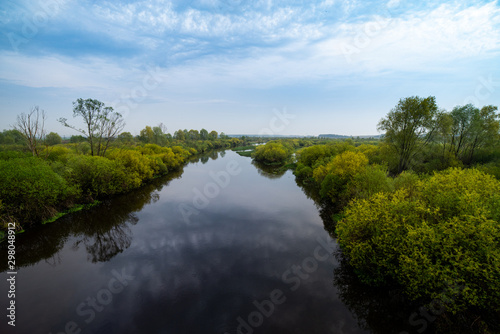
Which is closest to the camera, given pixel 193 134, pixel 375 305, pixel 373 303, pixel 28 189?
pixel 375 305

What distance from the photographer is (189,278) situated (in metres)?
14.3

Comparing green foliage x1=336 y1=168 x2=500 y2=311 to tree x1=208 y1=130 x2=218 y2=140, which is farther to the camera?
tree x1=208 y1=130 x2=218 y2=140

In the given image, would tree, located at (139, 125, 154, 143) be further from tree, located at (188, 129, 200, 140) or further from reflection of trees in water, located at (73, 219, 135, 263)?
reflection of trees in water, located at (73, 219, 135, 263)

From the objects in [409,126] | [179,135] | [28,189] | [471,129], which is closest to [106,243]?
[28,189]

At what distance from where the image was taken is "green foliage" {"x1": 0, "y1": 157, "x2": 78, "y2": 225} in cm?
1794

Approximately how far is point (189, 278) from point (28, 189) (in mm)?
17894

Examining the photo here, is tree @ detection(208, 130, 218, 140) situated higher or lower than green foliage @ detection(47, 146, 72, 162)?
higher

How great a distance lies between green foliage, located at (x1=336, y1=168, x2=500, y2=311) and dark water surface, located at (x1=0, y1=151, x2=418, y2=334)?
10.1 feet

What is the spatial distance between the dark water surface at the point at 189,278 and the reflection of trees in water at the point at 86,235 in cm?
10

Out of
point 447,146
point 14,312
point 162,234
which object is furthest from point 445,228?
point 447,146

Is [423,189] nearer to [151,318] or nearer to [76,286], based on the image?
[151,318]

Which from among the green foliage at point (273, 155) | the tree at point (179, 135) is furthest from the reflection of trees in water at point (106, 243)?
the tree at point (179, 135)

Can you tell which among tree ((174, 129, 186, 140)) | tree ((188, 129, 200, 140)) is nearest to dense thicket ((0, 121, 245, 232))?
tree ((174, 129, 186, 140))

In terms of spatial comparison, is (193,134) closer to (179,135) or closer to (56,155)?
(179,135)
